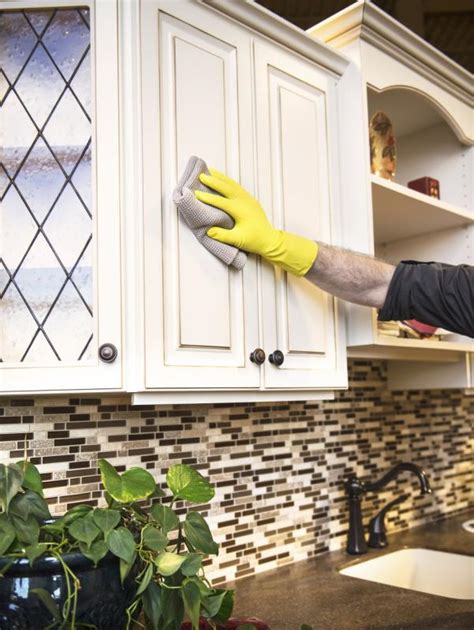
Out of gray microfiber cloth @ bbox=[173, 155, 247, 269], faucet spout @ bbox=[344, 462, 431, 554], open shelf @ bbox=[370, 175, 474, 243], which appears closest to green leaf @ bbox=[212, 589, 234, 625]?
gray microfiber cloth @ bbox=[173, 155, 247, 269]

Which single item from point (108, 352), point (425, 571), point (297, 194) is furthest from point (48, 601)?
point (425, 571)

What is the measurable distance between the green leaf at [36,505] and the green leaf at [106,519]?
8 cm

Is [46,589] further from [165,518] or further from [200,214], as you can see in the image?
[200,214]

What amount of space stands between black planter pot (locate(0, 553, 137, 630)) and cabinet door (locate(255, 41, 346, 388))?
1.95ft

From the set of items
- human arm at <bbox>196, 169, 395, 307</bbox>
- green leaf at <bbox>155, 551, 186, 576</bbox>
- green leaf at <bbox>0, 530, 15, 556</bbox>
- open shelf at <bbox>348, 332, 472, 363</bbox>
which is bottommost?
green leaf at <bbox>155, 551, 186, 576</bbox>

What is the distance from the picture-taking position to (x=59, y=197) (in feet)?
4.16

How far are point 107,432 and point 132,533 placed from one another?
51 cm

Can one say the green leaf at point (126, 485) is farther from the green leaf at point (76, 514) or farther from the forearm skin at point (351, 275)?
the forearm skin at point (351, 275)

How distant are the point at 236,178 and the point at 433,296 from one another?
0.55m

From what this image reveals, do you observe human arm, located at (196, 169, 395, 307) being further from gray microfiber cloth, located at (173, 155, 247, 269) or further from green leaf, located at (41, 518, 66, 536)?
green leaf, located at (41, 518, 66, 536)

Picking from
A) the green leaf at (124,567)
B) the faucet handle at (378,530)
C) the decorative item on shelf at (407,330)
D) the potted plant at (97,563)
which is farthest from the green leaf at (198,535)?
the faucet handle at (378,530)

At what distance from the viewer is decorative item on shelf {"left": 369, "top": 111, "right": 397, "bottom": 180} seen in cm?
200

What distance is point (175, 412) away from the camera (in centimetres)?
171

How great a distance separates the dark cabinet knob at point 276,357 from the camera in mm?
1477
